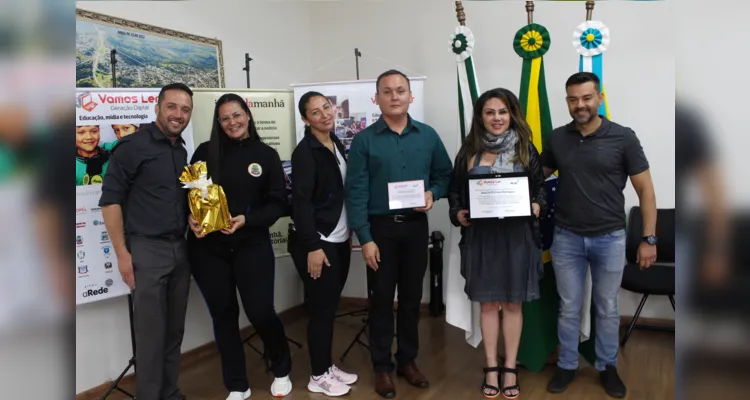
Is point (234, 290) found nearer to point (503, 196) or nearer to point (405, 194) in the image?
point (405, 194)

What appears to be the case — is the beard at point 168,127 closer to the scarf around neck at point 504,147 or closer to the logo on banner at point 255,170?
the logo on banner at point 255,170

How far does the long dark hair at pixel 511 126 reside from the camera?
2471mm

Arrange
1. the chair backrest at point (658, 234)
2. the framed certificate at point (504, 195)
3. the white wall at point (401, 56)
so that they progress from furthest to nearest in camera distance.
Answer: the chair backrest at point (658, 234), the white wall at point (401, 56), the framed certificate at point (504, 195)

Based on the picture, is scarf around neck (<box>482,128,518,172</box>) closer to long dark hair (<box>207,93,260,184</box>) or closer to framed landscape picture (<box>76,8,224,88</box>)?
long dark hair (<box>207,93,260,184</box>)

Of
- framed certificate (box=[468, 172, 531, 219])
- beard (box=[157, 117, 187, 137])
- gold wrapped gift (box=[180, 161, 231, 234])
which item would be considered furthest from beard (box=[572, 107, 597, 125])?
beard (box=[157, 117, 187, 137])

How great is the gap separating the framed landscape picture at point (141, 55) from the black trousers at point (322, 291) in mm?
1241

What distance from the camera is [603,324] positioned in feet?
8.45

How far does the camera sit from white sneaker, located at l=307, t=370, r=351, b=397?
8.75 feet

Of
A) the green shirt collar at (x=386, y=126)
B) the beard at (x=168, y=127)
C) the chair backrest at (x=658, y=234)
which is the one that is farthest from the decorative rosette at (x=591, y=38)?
the beard at (x=168, y=127)

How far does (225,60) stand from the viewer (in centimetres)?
344

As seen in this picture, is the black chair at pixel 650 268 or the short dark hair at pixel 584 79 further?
the black chair at pixel 650 268

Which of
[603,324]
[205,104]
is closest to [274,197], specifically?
[205,104]

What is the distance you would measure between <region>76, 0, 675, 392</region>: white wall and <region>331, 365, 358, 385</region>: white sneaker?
103 centimetres

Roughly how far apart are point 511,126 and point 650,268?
4.89 ft
